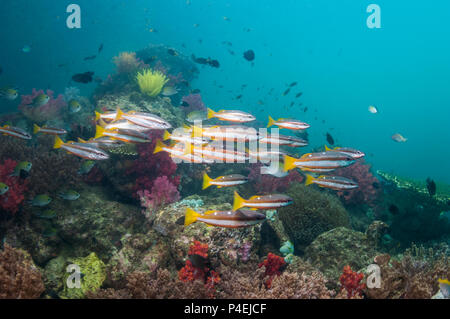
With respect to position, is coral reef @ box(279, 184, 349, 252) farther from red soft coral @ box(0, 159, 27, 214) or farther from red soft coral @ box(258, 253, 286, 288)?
red soft coral @ box(0, 159, 27, 214)

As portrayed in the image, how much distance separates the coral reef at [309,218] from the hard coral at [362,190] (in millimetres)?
2913

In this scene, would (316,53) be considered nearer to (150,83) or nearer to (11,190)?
(150,83)

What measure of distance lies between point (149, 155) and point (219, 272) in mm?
3788

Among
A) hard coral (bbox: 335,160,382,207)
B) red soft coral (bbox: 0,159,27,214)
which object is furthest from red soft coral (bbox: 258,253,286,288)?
hard coral (bbox: 335,160,382,207)

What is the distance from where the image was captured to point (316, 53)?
148625 millimetres

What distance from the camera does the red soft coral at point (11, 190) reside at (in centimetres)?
404

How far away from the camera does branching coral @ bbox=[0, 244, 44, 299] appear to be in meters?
2.63

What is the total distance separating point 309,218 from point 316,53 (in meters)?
174

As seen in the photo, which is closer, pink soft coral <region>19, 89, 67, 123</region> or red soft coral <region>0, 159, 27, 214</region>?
red soft coral <region>0, 159, 27, 214</region>

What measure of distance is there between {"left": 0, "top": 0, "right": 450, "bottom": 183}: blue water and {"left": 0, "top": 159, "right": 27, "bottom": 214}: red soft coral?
62284mm

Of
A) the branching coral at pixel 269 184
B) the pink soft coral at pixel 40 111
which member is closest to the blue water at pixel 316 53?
the pink soft coral at pixel 40 111

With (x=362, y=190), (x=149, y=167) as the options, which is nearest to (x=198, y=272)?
(x=149, y=167)

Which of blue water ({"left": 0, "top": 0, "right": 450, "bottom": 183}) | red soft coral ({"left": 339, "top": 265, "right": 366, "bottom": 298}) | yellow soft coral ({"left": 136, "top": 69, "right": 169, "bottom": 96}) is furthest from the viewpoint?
blue water ({"left": 0, "top": 0, "right": 450, "bottom": 183})
